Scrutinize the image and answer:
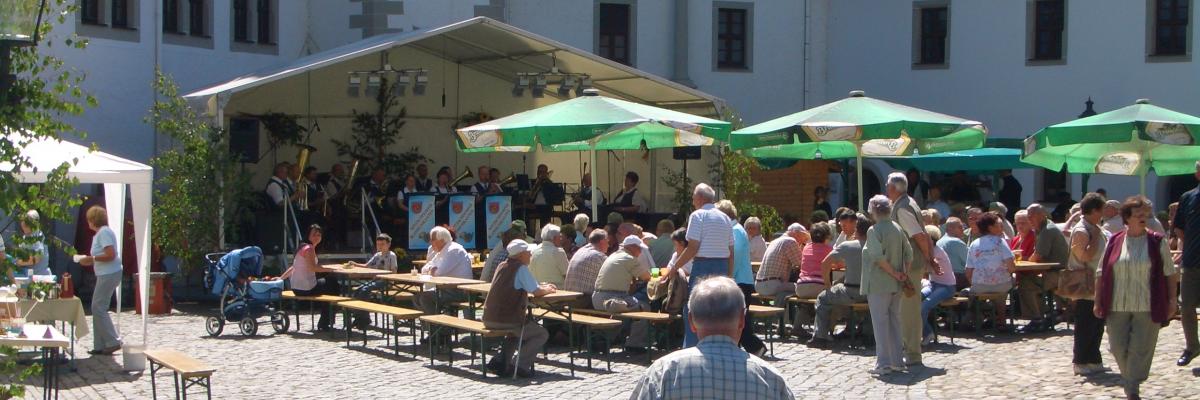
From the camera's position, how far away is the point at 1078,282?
1065 cm

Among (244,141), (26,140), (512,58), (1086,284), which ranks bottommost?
(1086,284)

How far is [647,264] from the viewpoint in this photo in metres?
13.3

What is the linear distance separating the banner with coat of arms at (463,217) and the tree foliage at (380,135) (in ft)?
12.5

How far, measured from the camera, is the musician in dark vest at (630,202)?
21.8m

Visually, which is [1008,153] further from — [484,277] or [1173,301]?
[1173,301]

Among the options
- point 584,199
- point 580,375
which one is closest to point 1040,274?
point 580,375

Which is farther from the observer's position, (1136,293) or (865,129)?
(865,129)

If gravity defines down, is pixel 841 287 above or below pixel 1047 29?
below

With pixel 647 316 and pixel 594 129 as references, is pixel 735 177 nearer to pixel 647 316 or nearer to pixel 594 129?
pixel 594 129

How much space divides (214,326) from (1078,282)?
26.9ft

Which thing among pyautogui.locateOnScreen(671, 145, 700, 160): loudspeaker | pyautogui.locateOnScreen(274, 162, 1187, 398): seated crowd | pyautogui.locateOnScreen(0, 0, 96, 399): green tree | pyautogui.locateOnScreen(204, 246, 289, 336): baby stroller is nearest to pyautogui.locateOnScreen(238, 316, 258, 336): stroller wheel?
pyautogui.locateOnScreen(204, 246, 289, 336): baby stroller

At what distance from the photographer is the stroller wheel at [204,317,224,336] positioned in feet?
48.7

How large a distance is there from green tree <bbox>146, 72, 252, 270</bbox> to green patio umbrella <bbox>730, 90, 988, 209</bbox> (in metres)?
6.34

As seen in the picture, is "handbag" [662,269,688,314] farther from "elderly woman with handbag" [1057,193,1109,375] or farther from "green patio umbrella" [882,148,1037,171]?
"green patio umbrella" [882,148,1037,171]
